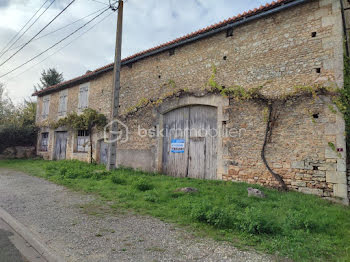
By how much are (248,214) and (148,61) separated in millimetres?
8042

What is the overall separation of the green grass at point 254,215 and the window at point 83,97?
769 centimetres

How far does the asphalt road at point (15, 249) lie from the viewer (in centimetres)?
260

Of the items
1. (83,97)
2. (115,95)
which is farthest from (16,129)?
(115,95)

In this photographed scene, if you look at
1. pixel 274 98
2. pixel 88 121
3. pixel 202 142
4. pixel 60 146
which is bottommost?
pixel 60 146

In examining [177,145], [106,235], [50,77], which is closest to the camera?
[106,235]

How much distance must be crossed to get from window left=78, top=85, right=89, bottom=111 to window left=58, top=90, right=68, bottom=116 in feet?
5.60

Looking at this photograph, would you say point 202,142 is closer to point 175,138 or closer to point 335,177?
point 175,138

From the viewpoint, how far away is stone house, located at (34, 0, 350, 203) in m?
5.58

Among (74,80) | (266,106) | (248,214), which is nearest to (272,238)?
(248,214)

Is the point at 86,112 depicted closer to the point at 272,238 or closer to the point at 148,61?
the point at 148,61

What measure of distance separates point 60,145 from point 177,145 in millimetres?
9439

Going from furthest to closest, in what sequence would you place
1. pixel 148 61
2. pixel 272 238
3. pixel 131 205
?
pixel 148 61, pixel 131 205, pixel 272 238

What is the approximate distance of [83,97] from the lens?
42.8ft

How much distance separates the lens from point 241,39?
23.7 feet
